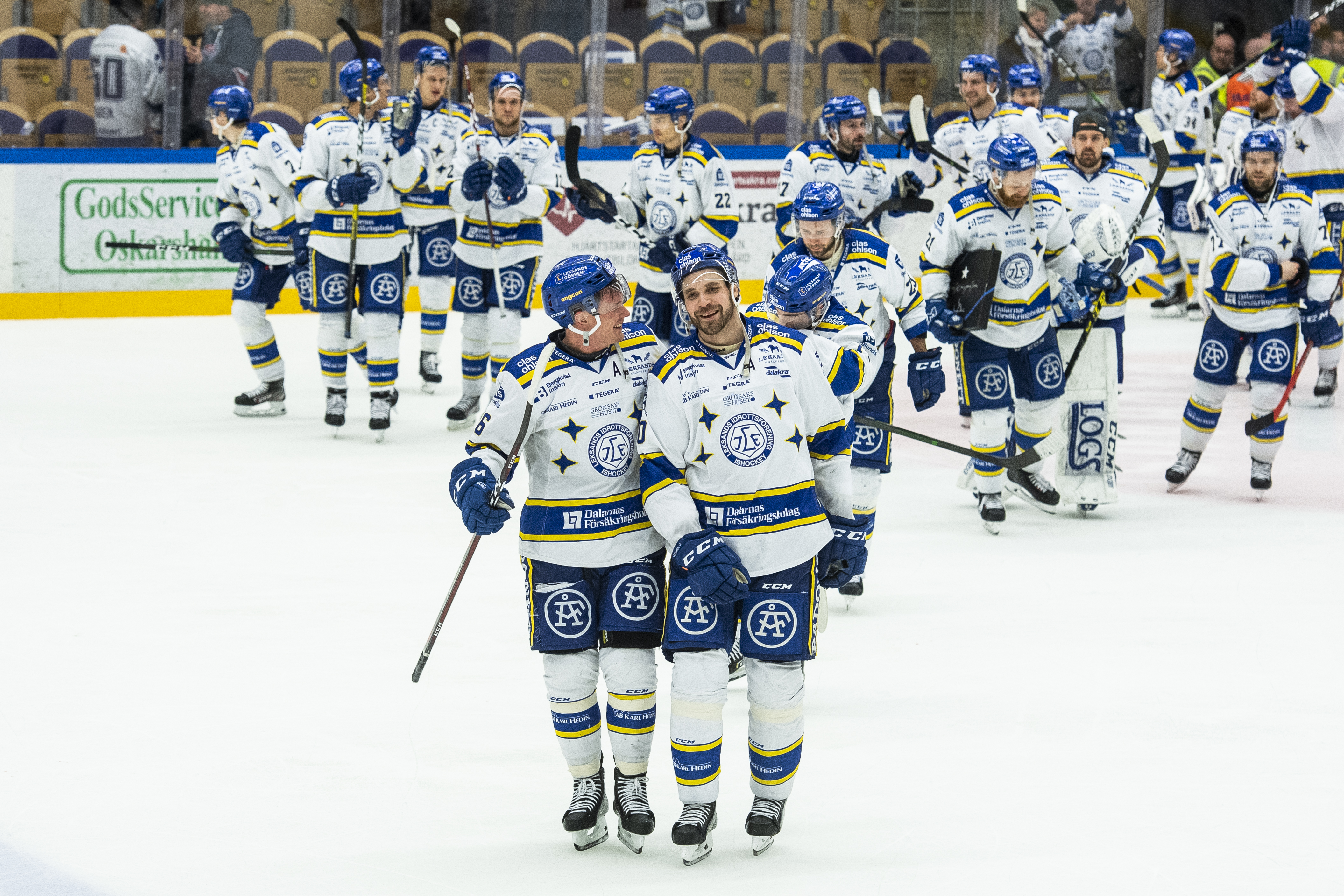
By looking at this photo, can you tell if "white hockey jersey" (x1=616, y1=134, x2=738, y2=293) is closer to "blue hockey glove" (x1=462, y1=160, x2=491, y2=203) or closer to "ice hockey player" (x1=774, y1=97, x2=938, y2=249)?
"ice hockey player" (x1=774, y1=97, x2=938, y2=249)

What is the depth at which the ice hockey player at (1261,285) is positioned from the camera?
664cm

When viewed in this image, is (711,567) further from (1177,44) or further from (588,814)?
(1177,44)

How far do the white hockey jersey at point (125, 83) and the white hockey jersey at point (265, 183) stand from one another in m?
3.49

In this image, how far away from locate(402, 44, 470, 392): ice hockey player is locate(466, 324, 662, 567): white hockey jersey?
4728 millimetres

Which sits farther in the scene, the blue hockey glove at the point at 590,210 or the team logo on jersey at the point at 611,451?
the blue hockey glove at the point at 590,210

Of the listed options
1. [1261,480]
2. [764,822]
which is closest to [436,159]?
[1261,480]

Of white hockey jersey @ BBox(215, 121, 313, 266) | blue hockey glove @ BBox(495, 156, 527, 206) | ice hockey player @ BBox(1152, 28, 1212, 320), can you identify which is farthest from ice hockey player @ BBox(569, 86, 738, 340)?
ice hockey player @ BBox(1152, 28, 1212, 320)

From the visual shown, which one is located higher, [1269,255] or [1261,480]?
[1269,255]

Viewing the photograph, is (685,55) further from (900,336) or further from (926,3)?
(900,336)

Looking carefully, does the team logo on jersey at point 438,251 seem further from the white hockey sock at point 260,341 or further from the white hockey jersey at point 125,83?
the white hockey jersey at point 125,83

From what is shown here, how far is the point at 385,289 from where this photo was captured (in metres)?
7.62

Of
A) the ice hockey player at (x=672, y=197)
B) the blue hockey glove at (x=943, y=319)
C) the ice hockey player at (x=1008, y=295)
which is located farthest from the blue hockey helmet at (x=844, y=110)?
the blue hockey glove at (x=943, y=319)

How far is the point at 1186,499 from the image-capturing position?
22.7ft

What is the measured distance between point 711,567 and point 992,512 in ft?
11.2
